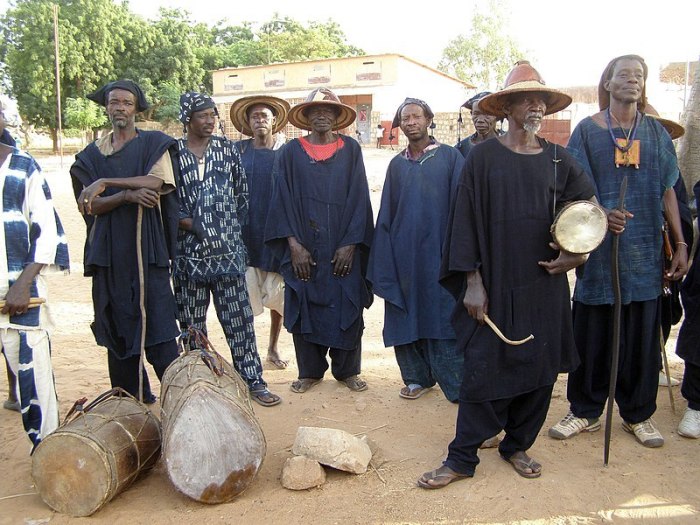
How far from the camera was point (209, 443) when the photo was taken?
3.00 metres

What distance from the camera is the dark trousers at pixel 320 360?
4719 millimetres

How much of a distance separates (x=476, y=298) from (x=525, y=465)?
3.35ft

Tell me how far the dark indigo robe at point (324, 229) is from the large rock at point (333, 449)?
115 cm

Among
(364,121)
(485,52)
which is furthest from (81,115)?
(485,52)

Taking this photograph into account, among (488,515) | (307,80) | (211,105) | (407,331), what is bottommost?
(488,515)

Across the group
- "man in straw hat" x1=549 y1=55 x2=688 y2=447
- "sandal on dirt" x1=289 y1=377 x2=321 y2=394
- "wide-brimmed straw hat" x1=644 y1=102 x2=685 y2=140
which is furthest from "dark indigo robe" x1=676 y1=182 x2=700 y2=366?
"sandal on dirt" x1=289 y1=377 x2=321 y2=394

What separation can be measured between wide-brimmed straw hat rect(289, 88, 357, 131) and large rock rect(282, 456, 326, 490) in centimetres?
245

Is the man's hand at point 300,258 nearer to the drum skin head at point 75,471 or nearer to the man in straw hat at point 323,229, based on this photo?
the man in straw hat at point 323,229

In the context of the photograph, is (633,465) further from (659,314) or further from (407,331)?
(407,331)

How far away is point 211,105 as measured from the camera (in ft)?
13.8

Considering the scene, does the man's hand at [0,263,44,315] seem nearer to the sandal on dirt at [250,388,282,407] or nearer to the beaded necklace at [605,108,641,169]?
the sandal on dirt at [250,388,282,407]

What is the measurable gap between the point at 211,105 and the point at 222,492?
8.18ft

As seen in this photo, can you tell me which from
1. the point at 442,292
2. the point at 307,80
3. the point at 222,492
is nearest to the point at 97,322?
the point at 222,492

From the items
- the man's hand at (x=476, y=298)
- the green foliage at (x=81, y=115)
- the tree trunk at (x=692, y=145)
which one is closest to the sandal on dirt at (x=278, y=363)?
the man's hand at (x=476, y=298)
